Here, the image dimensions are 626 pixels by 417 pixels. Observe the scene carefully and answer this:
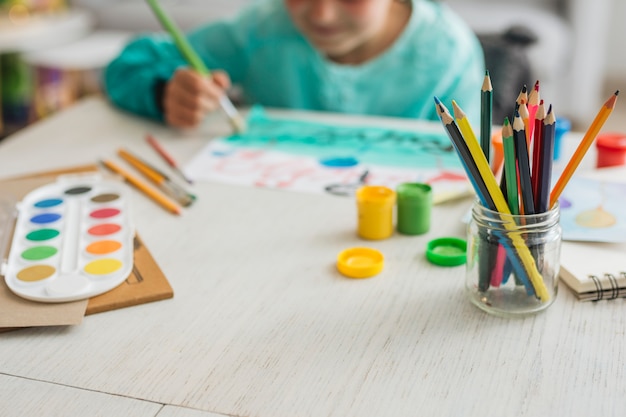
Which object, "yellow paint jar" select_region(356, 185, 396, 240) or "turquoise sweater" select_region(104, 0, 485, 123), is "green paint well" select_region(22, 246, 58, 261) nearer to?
"yellow paint jar" select_region(356, 185, 396, 240)

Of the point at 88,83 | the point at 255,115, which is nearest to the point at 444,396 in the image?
the point at 255,115

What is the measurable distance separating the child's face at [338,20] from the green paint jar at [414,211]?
0.38 metres

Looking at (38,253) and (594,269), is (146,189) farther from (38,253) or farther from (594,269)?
(594,269)

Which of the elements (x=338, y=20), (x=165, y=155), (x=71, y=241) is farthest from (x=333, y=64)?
(x=71, y=241)

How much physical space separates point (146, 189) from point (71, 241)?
155 mm

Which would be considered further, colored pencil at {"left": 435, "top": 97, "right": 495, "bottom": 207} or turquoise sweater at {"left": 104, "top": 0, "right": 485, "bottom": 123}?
turquoise sweater at {"left": 104, "top": 0, "right": 485, "bottom": 123}

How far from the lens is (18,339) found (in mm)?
557

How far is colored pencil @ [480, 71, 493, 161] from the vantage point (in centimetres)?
53

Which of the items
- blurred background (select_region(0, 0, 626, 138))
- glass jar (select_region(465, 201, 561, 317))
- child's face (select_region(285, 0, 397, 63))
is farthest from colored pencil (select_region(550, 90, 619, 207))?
blurred background (select_region(0, 0, 626, 138))

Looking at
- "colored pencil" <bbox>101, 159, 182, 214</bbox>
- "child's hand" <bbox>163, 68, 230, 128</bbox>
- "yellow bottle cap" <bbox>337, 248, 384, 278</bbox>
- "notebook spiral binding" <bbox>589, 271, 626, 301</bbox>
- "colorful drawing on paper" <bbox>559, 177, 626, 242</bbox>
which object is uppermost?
"child's hand" <bbox>163, 68, 230, 128</bbox>

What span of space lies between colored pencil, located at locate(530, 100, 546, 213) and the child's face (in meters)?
0.51

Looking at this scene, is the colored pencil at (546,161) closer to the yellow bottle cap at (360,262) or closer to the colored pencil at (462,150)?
the colored pencil at (462,150)

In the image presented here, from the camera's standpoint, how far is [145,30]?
2.66 meters

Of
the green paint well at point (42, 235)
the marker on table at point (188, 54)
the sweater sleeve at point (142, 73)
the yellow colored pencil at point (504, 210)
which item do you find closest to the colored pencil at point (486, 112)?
the yellow colored pencil at point (504, 210)
